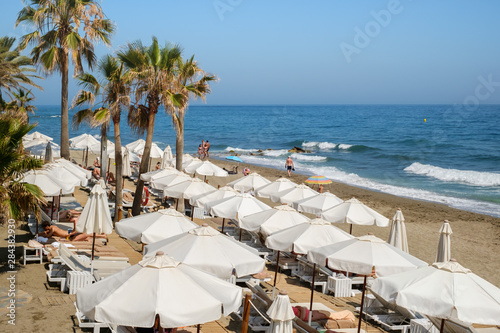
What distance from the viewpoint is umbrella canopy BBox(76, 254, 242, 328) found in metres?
5.89

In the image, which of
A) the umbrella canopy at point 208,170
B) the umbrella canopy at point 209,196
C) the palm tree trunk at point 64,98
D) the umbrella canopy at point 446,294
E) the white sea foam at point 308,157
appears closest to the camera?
the umbrella canopy at point 446,294

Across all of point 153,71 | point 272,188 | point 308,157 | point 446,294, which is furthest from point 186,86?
point 308,157

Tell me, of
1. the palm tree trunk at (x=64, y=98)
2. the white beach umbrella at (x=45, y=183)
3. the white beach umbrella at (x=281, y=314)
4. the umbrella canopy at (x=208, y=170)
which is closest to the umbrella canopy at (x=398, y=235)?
the white beach umbrella at (x=281, y=314)

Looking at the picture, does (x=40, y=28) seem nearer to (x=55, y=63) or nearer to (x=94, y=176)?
(x=55, y=63)

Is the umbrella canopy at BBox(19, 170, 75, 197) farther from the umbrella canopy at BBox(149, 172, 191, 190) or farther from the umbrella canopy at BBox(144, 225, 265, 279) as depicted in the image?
the umbrella canopy at BBox(144, 225, 265, 279)

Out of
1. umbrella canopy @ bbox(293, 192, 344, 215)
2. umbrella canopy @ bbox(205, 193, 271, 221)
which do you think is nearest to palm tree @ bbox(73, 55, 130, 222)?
umbrella canopy @ bbox(205, 193, 271, 221)

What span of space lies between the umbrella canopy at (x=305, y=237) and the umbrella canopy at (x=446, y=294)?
2365mm

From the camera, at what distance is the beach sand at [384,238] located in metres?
9.09

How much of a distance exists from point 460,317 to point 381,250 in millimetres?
2139

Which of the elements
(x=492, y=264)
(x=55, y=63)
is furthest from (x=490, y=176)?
(x=55, y=63)

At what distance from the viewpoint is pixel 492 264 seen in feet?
52.1

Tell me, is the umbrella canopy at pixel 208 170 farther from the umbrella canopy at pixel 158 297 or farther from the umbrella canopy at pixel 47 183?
the umbrella canopy at pixel 158 297

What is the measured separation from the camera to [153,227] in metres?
10.3

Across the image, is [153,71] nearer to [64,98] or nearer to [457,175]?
[64,98]
